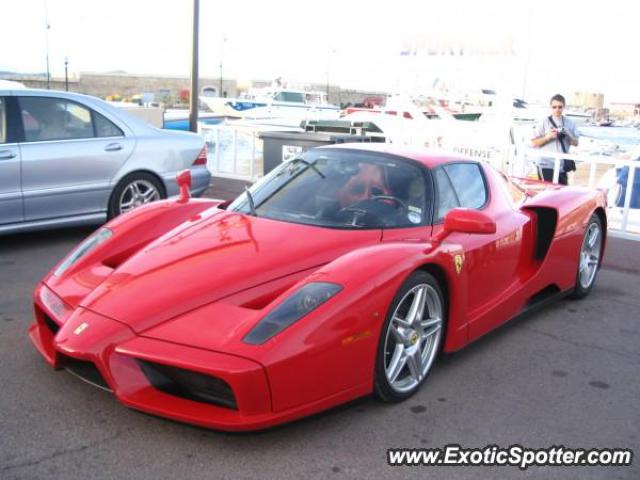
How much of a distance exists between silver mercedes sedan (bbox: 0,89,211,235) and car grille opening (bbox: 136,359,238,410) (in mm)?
3937

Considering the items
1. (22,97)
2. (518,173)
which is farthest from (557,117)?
(22,97)

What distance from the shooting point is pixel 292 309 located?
292 cm

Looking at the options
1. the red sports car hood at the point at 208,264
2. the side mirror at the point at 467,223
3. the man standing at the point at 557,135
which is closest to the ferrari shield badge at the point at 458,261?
the side mirror at the point at 467,223

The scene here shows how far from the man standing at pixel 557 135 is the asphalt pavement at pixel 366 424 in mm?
4354

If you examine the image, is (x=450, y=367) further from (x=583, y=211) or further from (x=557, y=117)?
(x=557, y=117)

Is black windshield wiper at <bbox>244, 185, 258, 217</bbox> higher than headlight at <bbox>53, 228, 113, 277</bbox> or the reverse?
higher

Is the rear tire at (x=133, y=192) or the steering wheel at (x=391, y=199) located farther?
the rear tire at (x=133, y=192)

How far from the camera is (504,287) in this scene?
13.8ft

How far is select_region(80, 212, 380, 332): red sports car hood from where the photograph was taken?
3082 mm

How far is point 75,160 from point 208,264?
12.0 ft

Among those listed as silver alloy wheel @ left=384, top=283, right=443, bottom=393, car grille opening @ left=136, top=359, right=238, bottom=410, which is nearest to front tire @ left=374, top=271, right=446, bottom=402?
silver alloy wheel @ left=384, top=283, right=443, bottom=393

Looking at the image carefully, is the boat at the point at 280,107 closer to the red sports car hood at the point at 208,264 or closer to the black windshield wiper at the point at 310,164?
the black windshield wiper at the point at 310,164

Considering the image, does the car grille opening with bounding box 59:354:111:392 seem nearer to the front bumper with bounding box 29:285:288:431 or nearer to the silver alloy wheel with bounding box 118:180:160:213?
the front bumper with bounding box 29:285:288:431

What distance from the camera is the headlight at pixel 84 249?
3.84 m
